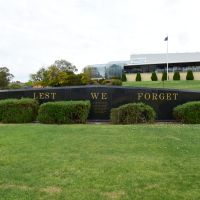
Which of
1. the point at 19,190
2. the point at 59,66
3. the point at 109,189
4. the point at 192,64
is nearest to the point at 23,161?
the point at 19,190

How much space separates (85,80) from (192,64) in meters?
29.4

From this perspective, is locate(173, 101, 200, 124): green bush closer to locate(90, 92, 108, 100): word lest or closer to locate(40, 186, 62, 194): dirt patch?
locate(90, 92, 108, 100): word lest

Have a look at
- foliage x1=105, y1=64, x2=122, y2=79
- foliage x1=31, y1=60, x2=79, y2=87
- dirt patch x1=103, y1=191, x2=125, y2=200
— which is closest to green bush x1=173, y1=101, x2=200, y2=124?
dirt patch x1=103, y1=191, x2=125, y2=200

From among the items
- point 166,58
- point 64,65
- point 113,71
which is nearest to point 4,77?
point 64,65

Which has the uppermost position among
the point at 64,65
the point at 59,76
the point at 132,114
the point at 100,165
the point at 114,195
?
the point at 64,65

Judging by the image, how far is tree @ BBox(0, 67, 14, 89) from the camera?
58147 mm

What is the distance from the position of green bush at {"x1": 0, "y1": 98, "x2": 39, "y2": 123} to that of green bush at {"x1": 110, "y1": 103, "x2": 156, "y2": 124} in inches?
128

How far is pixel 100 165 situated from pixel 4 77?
54.5 metres

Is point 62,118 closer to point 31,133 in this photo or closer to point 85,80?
point 31,133

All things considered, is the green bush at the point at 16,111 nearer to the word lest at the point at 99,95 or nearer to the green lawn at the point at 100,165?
the word lest at the point at 99,95

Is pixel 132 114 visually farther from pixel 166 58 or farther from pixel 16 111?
pixel 166 58

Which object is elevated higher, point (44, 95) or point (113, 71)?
point (113, 71)

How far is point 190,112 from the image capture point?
52.0ft

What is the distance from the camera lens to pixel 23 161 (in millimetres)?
8367
